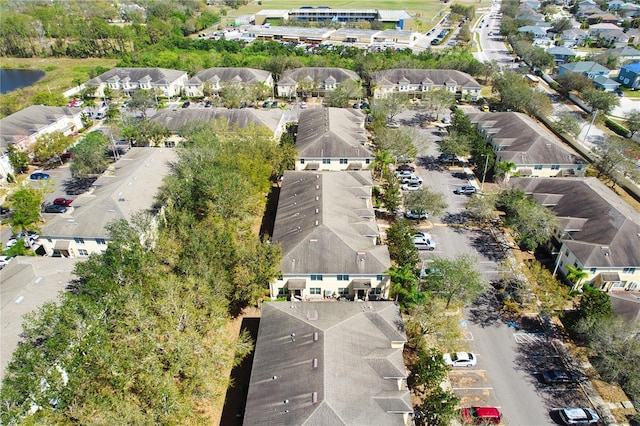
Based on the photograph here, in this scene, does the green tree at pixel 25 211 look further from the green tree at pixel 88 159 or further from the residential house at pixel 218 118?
the residential house at pixel 218 118

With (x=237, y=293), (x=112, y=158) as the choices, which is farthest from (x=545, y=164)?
(x=112, y=158)

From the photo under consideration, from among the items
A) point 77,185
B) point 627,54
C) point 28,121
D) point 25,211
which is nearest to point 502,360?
point 25,211

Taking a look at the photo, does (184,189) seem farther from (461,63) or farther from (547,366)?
(461,63)

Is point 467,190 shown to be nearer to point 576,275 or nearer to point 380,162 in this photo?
point 380,162

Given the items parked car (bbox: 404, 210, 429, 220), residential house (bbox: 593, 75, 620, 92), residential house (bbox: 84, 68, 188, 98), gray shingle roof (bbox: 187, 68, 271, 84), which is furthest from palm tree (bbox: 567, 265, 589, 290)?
residential house (bbox: 84, 68, 188, 98)

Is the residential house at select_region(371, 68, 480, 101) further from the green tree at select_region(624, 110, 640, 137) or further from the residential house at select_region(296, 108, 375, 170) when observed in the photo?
the residential house at select_region(296, 108, 375, 170)
